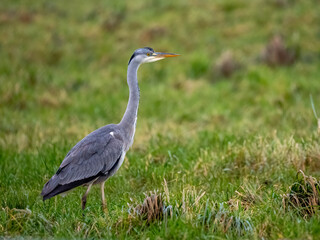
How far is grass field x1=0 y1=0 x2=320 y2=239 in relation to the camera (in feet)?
13.5

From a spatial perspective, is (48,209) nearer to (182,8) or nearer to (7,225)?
(7,225)

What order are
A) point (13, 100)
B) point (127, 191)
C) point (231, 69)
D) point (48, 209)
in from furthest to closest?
point (231, 69) → point (13, 100) → point (127, 191) → point (48, 209)

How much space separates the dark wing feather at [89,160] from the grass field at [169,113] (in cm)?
31

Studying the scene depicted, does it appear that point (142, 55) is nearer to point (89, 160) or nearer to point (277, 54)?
point (89, 160)

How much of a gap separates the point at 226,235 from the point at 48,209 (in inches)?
70.2

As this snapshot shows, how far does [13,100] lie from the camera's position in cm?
1047

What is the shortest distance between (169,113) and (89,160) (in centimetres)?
544

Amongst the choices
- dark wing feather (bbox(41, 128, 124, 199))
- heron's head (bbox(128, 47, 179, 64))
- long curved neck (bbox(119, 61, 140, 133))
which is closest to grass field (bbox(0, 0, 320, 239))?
dark wing feather (bbox(41, 128, 124, 199))

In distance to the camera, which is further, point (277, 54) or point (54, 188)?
point (277, 54)

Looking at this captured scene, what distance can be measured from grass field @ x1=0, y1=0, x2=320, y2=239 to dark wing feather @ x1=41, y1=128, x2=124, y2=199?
308 millimetres

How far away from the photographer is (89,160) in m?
4.68

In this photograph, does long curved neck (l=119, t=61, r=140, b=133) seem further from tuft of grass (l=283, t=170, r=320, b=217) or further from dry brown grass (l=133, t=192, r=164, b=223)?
tuft of grass (l=283, t=170, r=320, b=217)

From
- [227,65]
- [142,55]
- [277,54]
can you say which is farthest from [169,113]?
[142,55]

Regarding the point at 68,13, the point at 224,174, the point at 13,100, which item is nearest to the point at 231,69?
the point at 13,100
